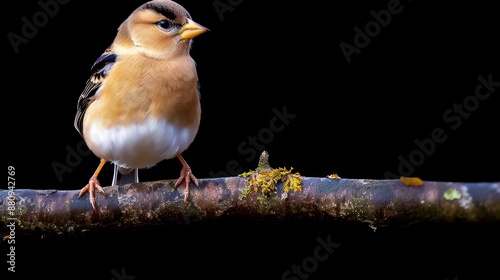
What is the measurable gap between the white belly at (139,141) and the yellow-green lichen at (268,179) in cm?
56

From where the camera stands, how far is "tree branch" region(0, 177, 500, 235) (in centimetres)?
307

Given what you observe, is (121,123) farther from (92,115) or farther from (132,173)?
(132,173)

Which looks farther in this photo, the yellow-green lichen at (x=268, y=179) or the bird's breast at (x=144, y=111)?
the bird's breast at (x=144, y=111)

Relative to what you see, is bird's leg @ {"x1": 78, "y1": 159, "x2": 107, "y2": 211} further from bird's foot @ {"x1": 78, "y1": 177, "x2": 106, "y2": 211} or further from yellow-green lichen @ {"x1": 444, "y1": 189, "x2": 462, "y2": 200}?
yellow-green lichen @ {"x1": 444, "y1": 189, "x2": 462, "y2": 200}

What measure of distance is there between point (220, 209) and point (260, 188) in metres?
0.26

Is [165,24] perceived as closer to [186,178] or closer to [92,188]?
[186,178]

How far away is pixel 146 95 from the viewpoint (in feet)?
12.8

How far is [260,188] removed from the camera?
3.65 m

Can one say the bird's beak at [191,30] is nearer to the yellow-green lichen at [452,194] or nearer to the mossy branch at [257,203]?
the mossy branch at [257,203]

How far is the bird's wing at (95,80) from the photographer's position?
4.14 meters

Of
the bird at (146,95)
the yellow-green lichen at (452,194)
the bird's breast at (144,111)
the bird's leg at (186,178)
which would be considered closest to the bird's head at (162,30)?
the bird at (146,95)

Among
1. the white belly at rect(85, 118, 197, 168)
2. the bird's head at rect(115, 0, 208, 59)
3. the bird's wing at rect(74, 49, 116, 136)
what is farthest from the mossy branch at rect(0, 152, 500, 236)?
the bird's head at rect(115, 0, 208, 59)

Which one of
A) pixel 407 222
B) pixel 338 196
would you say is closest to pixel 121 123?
pixel 338 196

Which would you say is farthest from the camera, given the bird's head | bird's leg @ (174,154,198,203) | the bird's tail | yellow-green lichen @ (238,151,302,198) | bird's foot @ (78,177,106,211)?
the bird's tail
